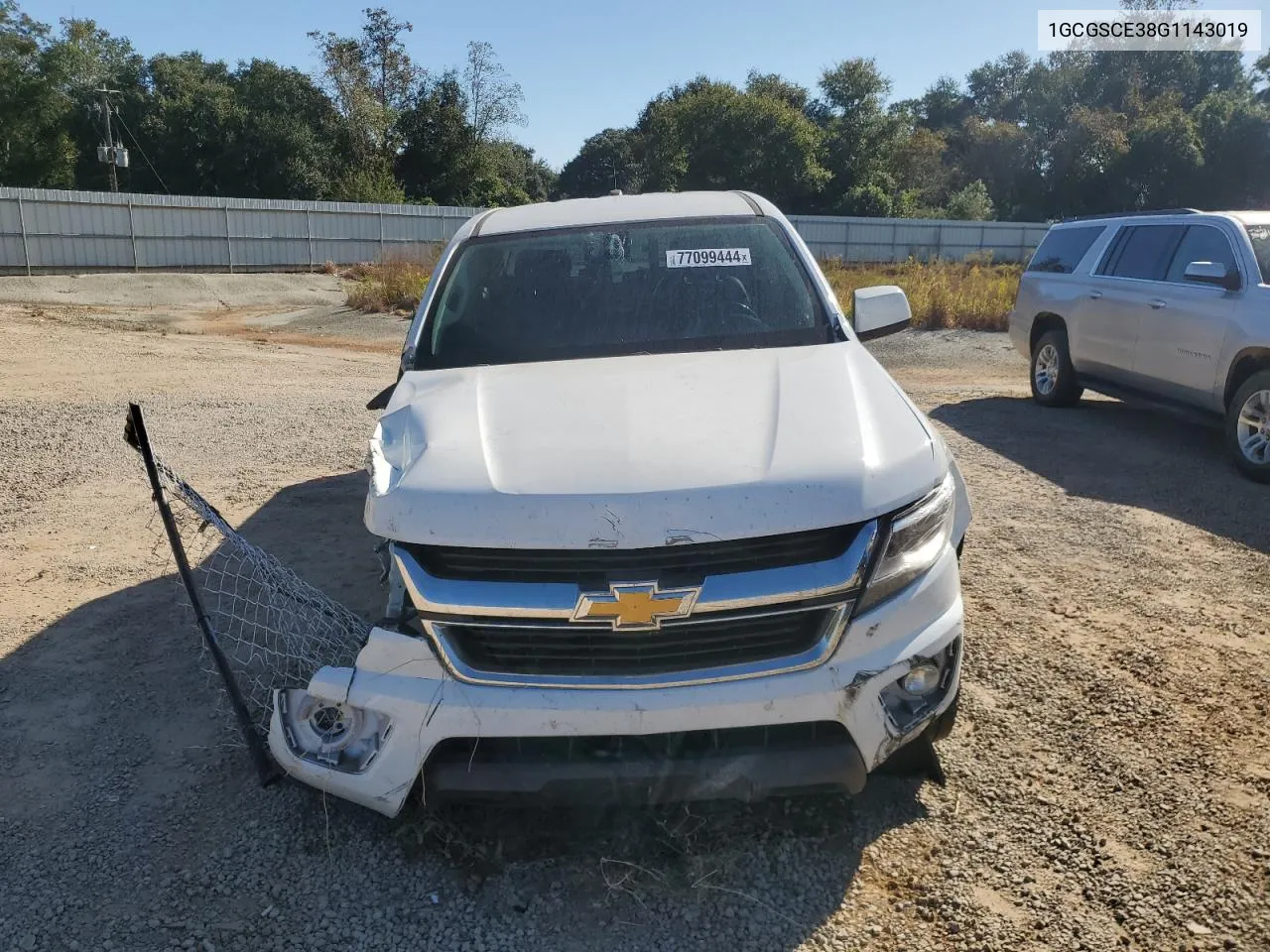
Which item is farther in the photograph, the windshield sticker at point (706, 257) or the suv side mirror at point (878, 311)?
the suv side mirror at point (878, 311)

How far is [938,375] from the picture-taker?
41.2 feet

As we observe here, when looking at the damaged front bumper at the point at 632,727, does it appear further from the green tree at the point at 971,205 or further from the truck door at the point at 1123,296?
the green tree at the point at 971,205

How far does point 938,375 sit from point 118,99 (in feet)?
145

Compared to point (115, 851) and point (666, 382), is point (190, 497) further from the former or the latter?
point (666, 382)

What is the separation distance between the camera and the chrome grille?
2.46 meters

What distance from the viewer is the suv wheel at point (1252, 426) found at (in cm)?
662

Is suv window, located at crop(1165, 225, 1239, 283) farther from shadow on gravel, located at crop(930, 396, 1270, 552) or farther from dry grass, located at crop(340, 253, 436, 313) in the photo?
dry grass, located at crop(340, 253, 436, 313)

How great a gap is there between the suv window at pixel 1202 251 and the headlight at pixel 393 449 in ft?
21.5

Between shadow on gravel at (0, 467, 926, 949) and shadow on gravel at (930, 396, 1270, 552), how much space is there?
12.9 ft

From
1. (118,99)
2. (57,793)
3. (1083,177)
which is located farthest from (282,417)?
(1083,177)

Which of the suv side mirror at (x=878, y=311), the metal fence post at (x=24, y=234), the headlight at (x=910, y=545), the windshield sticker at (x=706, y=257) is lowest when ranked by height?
the headlight at (x=910, y=545)

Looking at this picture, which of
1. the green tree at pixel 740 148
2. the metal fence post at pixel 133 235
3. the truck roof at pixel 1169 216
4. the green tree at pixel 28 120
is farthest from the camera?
the green tree at pixel 740 148

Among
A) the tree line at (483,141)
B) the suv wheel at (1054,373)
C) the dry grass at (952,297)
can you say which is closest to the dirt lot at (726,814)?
the suv wheel at (1054,373)

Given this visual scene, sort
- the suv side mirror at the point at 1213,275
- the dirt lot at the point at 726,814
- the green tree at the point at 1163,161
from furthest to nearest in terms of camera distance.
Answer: the green tree at the point at 1163,161 < the suv side mirror at the point at 1213,275 < the dirt lot at the point at 726,814
